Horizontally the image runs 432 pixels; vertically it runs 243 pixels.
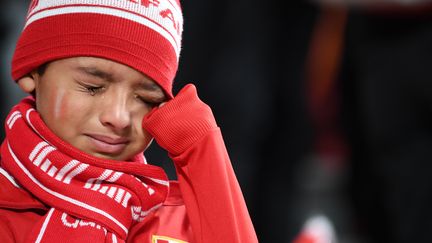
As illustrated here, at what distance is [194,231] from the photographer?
5.76 ft

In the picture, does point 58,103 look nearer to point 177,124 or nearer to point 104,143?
point 104,143

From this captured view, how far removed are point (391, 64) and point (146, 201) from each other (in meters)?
1.40

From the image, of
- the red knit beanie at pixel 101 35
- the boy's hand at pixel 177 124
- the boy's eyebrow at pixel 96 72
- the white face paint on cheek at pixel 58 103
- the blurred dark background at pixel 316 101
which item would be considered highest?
the red knit beanie at pixel 101 35

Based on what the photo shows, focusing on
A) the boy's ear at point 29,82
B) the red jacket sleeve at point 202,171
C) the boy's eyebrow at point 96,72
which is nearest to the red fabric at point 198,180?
the red jacket sleeve at point 202,171

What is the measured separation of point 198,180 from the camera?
176 cm

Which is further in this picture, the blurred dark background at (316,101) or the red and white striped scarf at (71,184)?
the blurred dark background at (316,101)

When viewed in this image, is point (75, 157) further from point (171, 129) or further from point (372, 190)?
point (372, 190)

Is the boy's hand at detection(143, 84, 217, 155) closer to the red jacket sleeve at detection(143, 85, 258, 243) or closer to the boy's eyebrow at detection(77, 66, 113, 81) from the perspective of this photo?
the red jacket sleeve at detection(143, 85, 258, 243)

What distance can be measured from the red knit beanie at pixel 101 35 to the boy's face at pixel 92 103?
2 cm

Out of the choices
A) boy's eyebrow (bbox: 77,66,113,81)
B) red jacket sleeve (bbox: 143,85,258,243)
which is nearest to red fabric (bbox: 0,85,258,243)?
red jacket sleeve (bbox: 143,85,258,243)

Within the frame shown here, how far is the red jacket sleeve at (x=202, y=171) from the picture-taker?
1.73m

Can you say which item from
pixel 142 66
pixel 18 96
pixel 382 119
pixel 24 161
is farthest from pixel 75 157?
pixel 382 119

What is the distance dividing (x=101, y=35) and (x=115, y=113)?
0.50 ft

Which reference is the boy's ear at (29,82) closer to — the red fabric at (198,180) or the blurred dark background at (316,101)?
the red fabric at (198,180)
